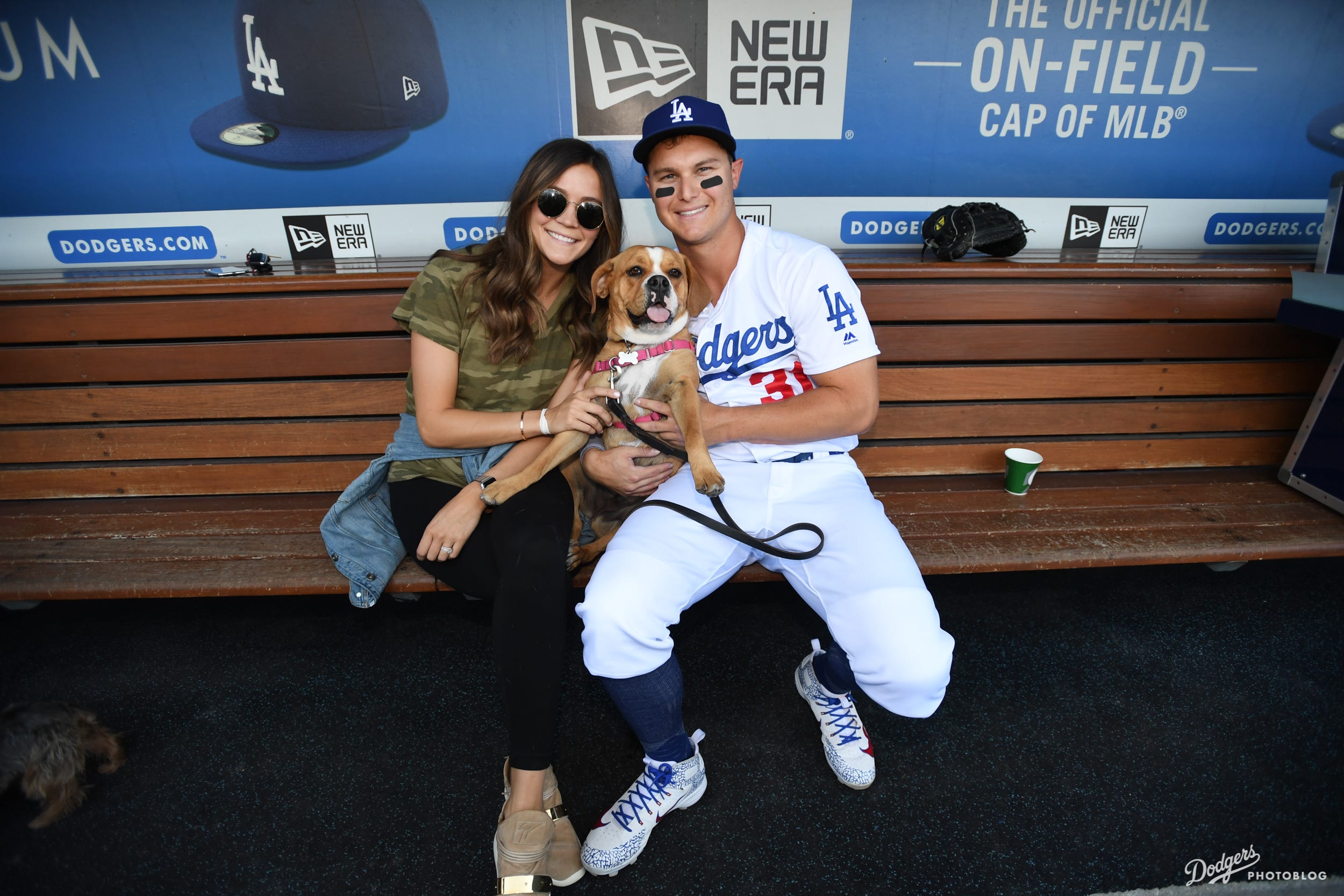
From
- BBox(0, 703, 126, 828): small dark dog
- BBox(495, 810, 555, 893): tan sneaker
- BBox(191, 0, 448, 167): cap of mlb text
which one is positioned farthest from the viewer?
BBox(191, 0, 448, 167): cap of mlb text

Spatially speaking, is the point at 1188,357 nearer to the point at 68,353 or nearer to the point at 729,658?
the point at 729,658

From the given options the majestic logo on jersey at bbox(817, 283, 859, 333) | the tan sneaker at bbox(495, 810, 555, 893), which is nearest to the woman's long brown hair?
the majestic logo on jersey at bbox(817, 283, 859, 333)

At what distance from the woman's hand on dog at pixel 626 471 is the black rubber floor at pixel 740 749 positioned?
0.69 meters

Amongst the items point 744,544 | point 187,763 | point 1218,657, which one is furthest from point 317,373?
point 1218,657

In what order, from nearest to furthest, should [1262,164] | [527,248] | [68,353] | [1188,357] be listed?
[527,248] → [68,353] → [1188,357] → [1262,164]

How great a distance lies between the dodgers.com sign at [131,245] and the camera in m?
2.78

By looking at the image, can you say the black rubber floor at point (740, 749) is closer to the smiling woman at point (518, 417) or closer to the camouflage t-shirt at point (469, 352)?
the smiling woman at point (518, 417)

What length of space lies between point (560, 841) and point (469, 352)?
1.32 m

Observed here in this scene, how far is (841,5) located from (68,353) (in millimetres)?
3201

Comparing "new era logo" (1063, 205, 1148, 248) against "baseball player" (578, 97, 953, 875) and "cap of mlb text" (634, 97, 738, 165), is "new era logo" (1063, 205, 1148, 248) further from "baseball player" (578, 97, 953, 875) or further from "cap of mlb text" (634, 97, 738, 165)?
"cap of mlb text" (634, 97, 738, 165)

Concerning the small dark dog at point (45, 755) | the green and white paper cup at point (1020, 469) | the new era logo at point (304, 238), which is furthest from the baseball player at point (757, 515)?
the new era logo at point (304, 238)

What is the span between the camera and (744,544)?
176 cm

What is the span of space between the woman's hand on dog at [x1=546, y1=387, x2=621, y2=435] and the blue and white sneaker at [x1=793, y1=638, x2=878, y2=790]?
0.95m

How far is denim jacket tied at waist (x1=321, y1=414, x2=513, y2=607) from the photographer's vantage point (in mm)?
1941
